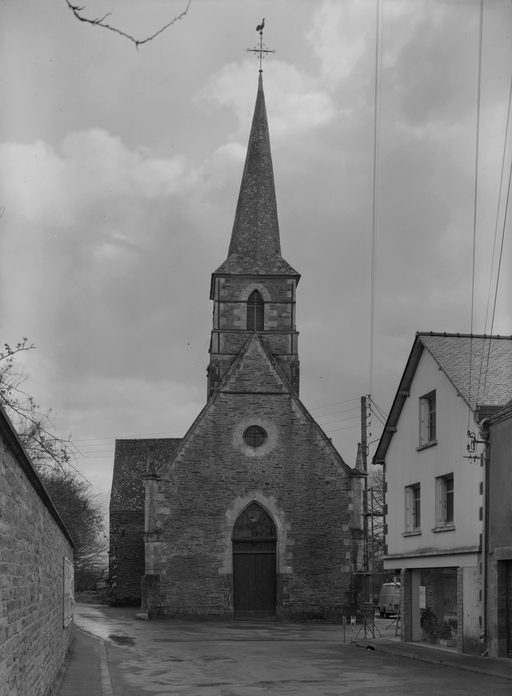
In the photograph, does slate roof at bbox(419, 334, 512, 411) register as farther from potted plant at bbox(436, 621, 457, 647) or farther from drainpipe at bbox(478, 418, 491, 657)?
potted plant at bbox(436, 621, 457, 647)

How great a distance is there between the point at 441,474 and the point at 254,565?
633 inches

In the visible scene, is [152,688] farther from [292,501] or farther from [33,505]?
[292,501]

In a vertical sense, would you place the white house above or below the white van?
above

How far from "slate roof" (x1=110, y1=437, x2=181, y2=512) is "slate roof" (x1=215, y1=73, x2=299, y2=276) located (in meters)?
11.5

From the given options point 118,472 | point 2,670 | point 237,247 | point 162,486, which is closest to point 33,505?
point 2,670

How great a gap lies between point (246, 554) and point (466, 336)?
647 inches

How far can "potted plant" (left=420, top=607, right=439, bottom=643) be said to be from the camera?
23703 millimetres

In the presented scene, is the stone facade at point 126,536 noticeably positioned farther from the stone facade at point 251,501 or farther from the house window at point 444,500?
the house window at point 444,500

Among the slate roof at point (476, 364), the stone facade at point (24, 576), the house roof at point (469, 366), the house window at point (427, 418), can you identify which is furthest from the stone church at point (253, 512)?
the stone facade at point (24, 576)

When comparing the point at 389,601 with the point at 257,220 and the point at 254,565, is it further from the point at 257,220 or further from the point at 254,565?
the point at 257,220

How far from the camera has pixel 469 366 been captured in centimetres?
2242

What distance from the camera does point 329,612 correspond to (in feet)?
118

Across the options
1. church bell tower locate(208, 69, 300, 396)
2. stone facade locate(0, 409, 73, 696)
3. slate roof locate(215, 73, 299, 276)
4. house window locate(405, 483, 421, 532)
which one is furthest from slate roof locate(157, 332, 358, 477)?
stone facade locate(0, 409, 73, 696)

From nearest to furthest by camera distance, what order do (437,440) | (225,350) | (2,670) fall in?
(2,670), (437,440), (225,350)
